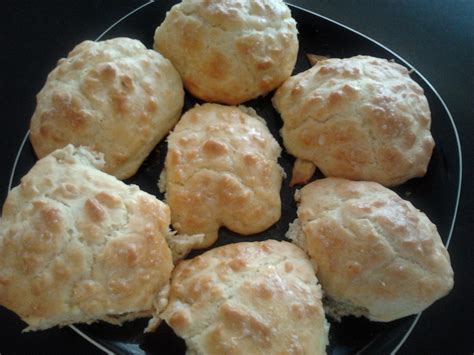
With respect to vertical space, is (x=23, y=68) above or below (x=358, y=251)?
above

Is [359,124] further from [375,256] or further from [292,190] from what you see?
[375,256]

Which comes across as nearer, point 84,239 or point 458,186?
point 84,239

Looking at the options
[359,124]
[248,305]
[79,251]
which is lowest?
[248,305]

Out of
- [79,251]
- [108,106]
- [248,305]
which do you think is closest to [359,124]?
[248,305]

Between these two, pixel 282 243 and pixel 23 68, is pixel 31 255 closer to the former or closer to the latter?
pixel 282 243

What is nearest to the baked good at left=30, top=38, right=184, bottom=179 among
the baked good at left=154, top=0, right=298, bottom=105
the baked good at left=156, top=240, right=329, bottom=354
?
the baked good at left=154, top=0, right=298, bottom=105

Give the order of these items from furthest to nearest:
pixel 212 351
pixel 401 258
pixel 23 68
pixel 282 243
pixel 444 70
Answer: pixel 444 70, pixel 23 68, pixel 282 243, pixel 401 258, pixel 212 351

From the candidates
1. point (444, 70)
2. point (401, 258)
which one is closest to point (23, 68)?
point (401, 258)
